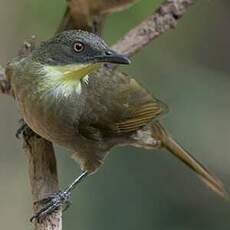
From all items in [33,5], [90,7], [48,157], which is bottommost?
[48,157]

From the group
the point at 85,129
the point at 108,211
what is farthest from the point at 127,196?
the point at 85,129

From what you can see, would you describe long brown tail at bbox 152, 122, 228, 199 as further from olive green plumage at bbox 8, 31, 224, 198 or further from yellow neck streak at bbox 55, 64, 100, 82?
yellow neck streak at bbox 55, 64, 100, 82

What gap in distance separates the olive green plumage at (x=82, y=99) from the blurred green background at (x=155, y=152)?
2.26ft

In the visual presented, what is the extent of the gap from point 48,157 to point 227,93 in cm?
185

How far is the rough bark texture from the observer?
2.33 m

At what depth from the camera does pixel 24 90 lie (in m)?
2.42

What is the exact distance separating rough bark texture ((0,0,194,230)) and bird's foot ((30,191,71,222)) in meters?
0.02

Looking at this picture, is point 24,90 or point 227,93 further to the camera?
point 227,93

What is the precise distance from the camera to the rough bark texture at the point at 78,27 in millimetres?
2334

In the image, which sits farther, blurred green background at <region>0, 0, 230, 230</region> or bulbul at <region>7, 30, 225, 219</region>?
blurred green background at <region>0, 0, 230, 230</region>

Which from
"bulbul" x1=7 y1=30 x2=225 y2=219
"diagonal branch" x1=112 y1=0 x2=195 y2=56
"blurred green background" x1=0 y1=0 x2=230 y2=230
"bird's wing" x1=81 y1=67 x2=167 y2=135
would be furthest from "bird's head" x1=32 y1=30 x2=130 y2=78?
"blurred green background" x1=0 y1=0 x2=230 y2=230

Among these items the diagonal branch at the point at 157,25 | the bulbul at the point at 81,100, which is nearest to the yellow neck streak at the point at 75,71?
the bulbul at the point at 81,100

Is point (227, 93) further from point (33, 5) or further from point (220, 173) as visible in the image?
point (33, 5)

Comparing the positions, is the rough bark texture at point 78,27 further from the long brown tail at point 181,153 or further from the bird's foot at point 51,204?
the long brown tail at point 181,153
